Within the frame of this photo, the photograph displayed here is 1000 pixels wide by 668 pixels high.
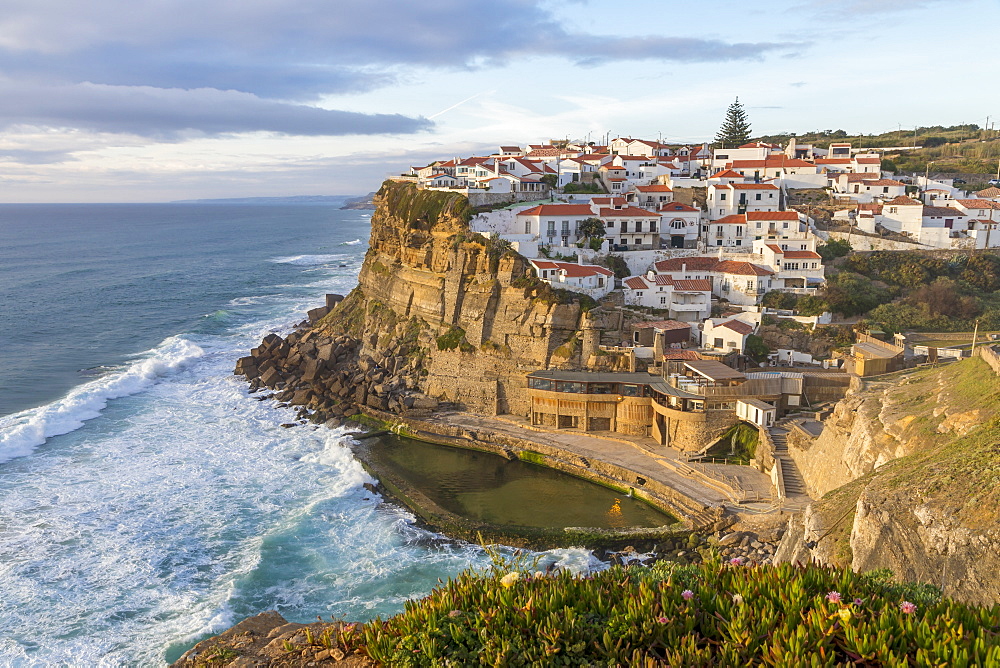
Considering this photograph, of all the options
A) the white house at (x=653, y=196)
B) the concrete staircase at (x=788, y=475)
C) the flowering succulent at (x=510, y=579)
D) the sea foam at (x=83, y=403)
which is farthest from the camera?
the white house at (x=653, y=196)

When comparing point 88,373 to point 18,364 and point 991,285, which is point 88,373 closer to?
point 18,364

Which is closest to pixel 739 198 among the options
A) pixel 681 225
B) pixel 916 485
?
pixel 681 225

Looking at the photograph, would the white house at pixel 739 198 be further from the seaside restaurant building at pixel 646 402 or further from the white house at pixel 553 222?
the seaside restaurant building at pixel 646 402

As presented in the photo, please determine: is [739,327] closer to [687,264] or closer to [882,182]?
[687,264]

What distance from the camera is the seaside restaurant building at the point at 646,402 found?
2952 cm

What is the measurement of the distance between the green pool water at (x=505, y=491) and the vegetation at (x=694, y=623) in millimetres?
17358

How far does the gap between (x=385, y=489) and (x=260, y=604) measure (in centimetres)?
865

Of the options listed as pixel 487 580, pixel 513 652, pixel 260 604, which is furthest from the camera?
pixel 260 604

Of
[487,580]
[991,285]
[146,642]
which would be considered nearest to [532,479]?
[146,642]

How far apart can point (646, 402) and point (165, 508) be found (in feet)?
68.2

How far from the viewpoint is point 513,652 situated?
7.25 m

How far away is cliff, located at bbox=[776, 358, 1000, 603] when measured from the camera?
39.6 feet

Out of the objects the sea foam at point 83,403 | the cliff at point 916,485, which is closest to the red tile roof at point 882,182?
the cliff at point 916,485

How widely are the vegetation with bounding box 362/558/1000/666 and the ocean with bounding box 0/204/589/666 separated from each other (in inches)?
511
